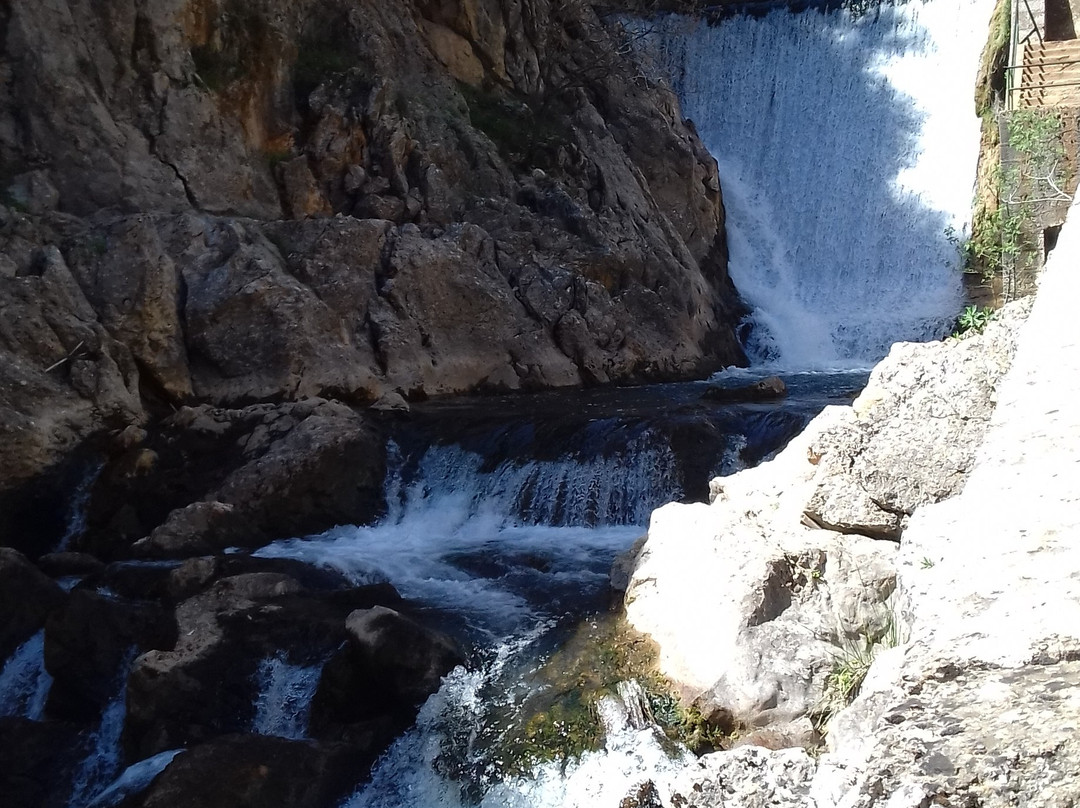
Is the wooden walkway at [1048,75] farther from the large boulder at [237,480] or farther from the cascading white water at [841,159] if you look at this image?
the large boulder at [237,480]

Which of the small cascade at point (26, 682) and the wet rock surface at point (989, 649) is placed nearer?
the wet rock surface at point (989, 649)

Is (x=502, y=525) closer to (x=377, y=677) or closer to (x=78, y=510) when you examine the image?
(x=377, y=677)

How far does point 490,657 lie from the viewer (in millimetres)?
5828

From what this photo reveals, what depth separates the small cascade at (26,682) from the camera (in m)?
5.89

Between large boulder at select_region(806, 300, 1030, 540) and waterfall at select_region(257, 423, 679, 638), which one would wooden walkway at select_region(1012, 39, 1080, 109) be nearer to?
waterfall at select_region(257, 423, 679, 638)

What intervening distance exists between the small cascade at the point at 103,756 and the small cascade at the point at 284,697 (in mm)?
822

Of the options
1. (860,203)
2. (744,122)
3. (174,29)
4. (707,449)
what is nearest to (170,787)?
(707,449)

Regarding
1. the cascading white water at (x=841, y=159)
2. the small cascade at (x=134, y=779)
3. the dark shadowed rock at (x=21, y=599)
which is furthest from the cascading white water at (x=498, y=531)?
the cascading white water at (x=841, y=159)

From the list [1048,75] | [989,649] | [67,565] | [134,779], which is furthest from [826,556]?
[1048,75]

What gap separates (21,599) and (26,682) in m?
0.65

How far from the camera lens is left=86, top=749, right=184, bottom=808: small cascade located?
16.1 feet

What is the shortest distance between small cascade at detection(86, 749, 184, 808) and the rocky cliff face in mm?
3950

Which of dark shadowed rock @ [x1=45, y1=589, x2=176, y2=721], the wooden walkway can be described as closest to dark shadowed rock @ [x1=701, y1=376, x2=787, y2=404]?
the wooden walkway

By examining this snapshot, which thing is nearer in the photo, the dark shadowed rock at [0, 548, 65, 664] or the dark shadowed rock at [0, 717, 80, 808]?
the dark shadowed rock at [0, 717, 80, 808]
